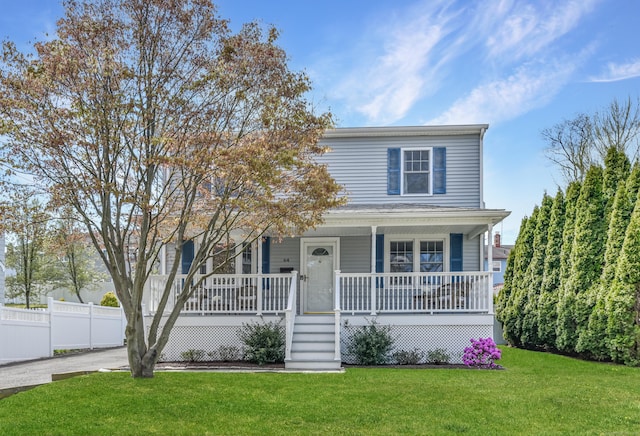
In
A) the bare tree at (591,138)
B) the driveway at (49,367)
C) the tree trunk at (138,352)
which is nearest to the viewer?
the tree trunk at (138,352)

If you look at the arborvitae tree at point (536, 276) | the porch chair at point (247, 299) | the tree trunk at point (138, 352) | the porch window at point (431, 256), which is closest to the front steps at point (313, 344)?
the porch chair at point (247, 299)

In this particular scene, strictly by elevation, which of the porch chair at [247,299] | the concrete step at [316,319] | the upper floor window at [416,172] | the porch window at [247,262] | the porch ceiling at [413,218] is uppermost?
the upper floor window at [416,172]

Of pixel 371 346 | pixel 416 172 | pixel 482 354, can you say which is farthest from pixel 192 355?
pixel 416 172

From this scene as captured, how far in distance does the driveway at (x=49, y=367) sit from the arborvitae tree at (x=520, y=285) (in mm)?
12537

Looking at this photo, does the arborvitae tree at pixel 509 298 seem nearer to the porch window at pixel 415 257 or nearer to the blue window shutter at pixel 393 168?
the porch window at pixel 415 257

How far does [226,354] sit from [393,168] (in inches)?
273

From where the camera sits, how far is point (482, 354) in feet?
41.5

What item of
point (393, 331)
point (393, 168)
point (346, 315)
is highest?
point (393, 168)

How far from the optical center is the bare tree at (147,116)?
908 cm

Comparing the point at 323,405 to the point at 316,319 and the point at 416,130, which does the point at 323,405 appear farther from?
the point at 416,130

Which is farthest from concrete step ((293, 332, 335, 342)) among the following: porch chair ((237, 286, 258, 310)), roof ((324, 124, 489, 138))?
roof ((324, 124, 489, 138))

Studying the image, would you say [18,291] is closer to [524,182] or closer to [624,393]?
[524,182]

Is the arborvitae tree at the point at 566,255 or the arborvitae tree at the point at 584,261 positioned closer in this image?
the arborvitae tree at the point at 584,261

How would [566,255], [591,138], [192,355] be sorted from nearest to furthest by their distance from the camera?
[192,355], [566,255], [591,138]
